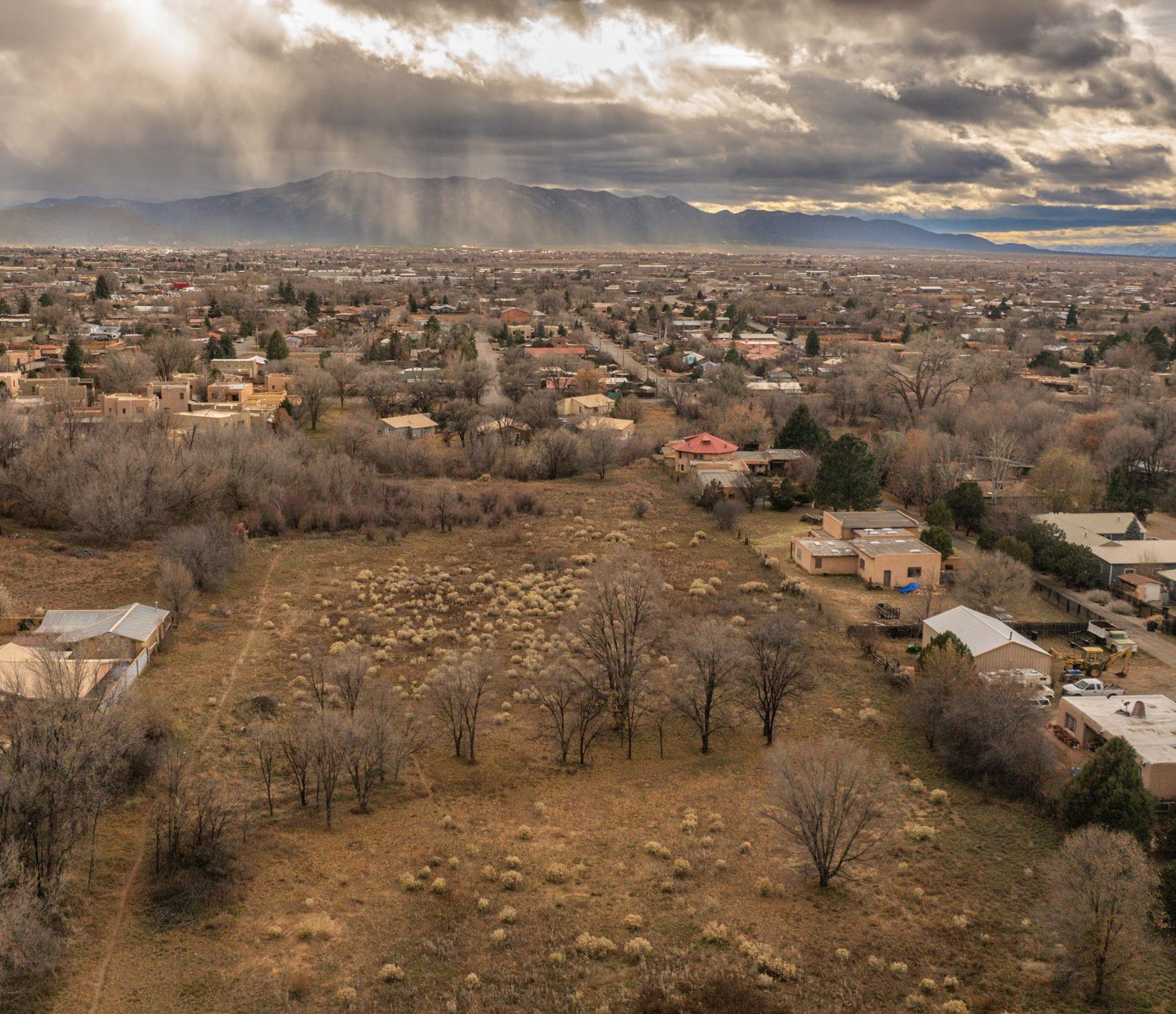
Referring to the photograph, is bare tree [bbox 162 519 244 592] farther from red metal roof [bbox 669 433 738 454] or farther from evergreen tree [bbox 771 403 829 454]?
evergreen tree [bbox 771 403 829 454]

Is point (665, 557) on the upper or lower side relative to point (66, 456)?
lower

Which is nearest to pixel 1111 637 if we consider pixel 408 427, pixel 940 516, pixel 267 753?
pixel 940 516

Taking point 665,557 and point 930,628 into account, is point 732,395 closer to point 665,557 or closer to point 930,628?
point 665,557

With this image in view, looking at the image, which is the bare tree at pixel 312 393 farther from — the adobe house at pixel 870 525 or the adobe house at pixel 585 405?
the adobe house at pixel 870 525

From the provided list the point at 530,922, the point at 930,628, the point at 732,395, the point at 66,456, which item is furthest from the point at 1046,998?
the point at 732,395

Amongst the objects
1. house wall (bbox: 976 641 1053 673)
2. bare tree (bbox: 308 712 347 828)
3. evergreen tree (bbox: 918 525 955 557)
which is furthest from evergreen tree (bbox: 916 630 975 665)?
bare tree (bbox: 308 712 347 828)
